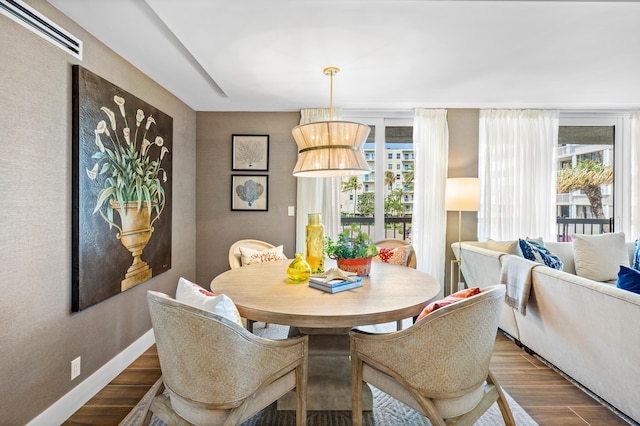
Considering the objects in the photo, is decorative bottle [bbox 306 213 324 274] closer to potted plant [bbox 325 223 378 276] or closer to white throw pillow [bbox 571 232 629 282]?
potted plant [bbox 325 223 378 276]

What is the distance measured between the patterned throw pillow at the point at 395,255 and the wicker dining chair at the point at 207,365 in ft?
5.72

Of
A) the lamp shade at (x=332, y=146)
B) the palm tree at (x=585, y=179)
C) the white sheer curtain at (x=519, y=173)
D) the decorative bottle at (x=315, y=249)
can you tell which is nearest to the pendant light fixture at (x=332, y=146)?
the lamp shade at (x=332, y=146)

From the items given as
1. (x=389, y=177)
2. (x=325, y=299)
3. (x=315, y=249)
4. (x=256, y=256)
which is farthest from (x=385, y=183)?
(x=325, y=299)

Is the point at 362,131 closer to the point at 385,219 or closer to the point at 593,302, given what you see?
→ the point at 593,302

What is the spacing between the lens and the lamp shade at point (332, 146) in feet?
6.98

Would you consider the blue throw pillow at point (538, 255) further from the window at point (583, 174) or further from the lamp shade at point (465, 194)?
the window at point (583, 174)

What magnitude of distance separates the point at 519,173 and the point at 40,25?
439 centimetres

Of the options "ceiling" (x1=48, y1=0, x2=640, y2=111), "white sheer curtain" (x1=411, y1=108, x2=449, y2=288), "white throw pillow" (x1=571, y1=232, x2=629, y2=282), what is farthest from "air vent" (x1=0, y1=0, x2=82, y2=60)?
"white throw pillow" (x1=571, y1=232, x2=629, y2=282)

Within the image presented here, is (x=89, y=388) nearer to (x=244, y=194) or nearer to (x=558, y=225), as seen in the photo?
(x=244, y=194)

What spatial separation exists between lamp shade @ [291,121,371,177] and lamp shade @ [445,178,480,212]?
1701 millimetres

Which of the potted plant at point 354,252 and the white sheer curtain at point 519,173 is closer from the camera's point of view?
the potted plant at point 354,252

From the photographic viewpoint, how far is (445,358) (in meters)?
1.28

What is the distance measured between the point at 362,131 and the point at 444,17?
810 millimetres

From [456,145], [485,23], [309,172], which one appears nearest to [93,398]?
[309,172]
